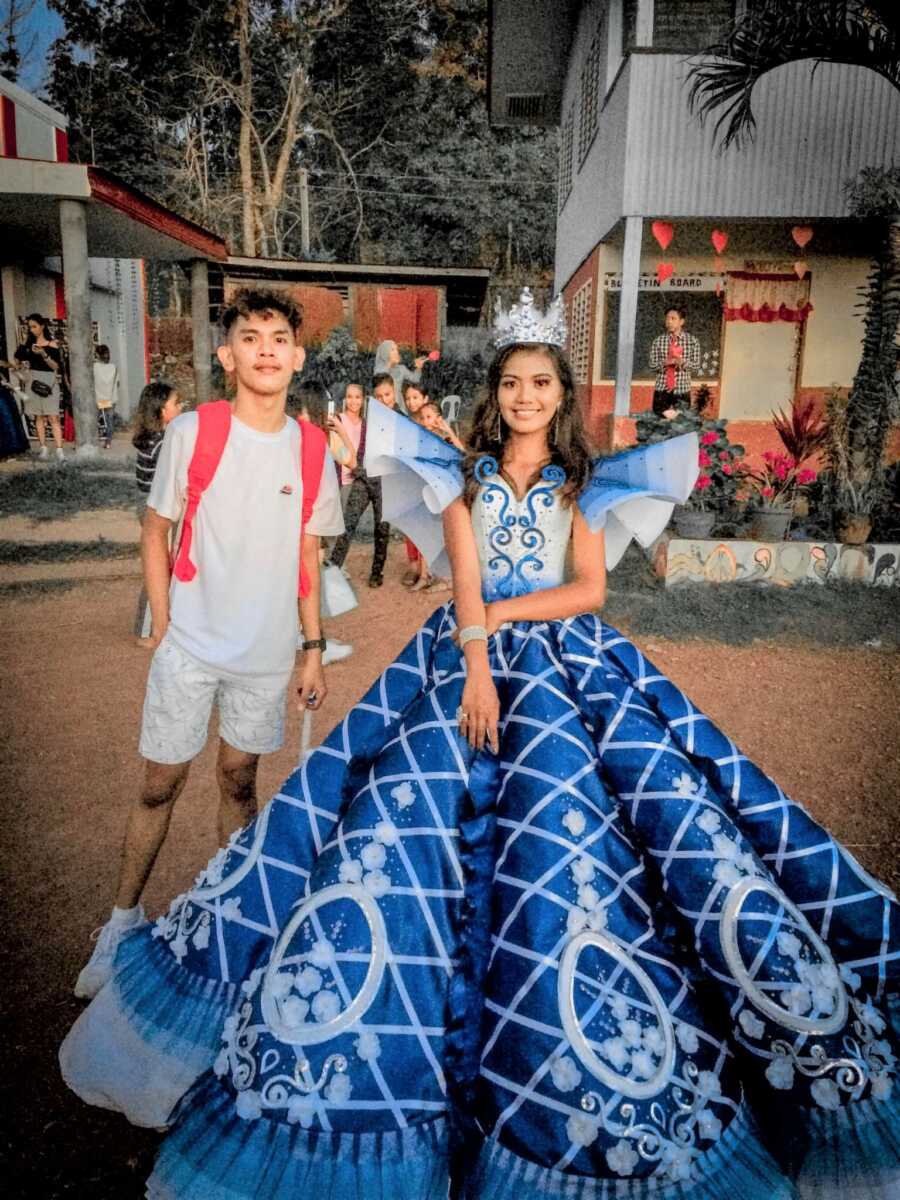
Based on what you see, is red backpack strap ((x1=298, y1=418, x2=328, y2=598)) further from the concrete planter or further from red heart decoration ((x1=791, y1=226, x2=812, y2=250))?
red heart decoration ((x1=791, y1=226, x2=812, y2=250))

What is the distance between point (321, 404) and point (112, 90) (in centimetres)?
2133

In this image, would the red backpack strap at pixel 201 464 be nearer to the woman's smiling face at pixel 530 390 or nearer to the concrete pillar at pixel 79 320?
the woman's smiling face at pixel 530 390

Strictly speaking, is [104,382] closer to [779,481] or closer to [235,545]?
[779,481]

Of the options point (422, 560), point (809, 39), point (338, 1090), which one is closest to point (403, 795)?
point (338, 1090)

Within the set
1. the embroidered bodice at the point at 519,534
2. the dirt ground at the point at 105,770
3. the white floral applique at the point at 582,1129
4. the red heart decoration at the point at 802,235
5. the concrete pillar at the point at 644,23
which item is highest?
the concrete pillar at the point at 644,23

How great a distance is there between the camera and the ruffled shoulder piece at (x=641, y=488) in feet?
8.10

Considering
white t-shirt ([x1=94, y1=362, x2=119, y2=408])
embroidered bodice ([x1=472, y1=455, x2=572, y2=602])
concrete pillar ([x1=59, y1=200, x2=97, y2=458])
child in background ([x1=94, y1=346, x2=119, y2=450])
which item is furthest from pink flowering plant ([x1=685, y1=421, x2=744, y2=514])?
white t-shirt ([x1=94, y1=362, x2=119, y2=408])

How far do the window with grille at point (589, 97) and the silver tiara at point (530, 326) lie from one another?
421 inches

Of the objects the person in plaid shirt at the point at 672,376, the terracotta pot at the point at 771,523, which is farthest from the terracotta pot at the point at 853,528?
the person in plaid shirt at the point at 672,376

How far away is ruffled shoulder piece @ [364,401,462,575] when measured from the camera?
8.16 ft

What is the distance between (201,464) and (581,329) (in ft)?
41.7

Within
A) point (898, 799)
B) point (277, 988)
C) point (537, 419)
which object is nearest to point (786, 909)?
point (277, 988)

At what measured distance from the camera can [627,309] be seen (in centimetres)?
1008

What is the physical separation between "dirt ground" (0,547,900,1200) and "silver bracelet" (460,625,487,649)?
1.42 meters
